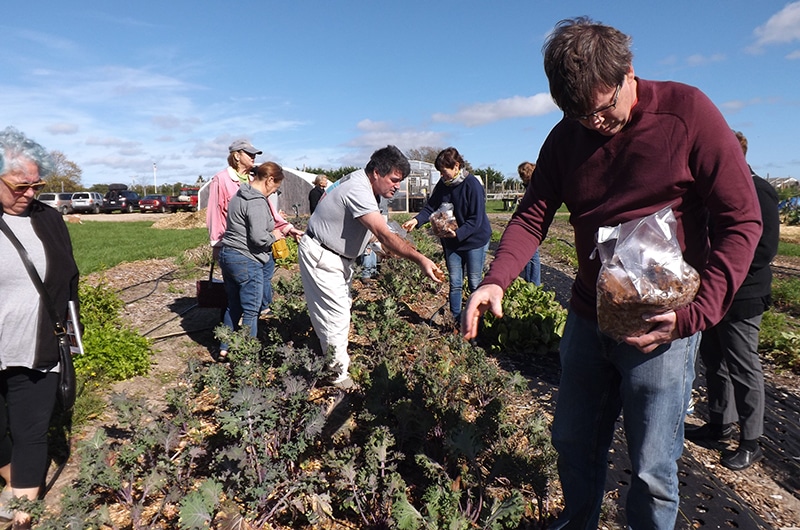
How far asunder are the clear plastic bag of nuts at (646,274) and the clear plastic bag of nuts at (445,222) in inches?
138

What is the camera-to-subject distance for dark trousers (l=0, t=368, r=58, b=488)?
2.48 meters

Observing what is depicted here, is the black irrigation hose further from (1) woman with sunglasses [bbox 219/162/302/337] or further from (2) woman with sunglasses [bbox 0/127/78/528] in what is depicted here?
(2) woman with sunglasses [bbox 0/127/78/528]

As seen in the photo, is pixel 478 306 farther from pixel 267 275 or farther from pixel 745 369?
pixel 267 275

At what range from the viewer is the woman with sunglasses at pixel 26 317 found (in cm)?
237

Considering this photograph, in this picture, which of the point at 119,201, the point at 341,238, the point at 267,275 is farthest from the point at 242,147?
A: the point at 119,201

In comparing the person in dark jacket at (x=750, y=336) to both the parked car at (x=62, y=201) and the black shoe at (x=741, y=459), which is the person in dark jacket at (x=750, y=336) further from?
the parked car at (x=62, y=201)

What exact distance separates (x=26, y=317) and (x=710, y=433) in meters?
4.06

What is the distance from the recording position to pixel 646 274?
1613 mm

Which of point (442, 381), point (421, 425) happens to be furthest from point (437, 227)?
point (421, 425)

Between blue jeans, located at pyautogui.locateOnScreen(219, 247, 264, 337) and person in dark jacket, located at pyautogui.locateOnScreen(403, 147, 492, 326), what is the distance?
1.59m

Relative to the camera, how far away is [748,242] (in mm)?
1571

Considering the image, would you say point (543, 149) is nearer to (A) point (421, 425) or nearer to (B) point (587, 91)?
(B) point (587, 91)

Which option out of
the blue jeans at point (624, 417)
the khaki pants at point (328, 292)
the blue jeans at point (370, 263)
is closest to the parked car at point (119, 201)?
the blue jeans at point (370, 263)

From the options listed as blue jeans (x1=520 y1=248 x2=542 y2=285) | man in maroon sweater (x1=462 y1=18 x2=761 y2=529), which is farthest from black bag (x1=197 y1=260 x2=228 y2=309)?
man in maroon sweater (x1=462 y1=18 x2=761 y2=529)
